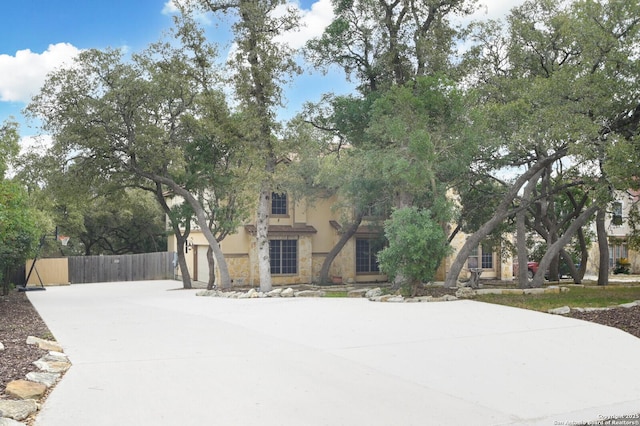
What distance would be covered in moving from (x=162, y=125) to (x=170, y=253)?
12492 mm

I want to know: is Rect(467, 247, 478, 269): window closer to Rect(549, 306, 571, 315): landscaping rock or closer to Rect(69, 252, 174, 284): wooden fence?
Rect(69, 252, 174, 284): wooden fence

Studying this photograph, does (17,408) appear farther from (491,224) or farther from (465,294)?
(491,224)

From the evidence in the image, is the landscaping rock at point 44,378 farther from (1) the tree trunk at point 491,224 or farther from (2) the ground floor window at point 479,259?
(2) the ground floor window at point 479,259

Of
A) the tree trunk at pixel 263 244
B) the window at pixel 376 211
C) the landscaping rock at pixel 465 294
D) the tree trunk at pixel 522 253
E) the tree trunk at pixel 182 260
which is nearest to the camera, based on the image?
the landscaping rock at pixel 465 294

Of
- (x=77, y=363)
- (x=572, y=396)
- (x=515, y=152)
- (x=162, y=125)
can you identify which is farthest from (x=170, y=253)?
(x=572, y=396)

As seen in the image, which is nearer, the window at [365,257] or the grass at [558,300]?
the grass at [558,300]

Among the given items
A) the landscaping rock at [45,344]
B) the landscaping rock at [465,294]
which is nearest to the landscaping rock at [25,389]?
the landscaping rock at [45,344]

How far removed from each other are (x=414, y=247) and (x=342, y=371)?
963cm

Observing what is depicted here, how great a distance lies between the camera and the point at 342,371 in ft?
24.9

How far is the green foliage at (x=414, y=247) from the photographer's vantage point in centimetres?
1686

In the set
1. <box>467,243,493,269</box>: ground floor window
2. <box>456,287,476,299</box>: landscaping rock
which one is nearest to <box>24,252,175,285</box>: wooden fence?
<box>467,243,493,269</box>: ground floor window

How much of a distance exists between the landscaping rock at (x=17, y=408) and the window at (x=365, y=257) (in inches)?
920

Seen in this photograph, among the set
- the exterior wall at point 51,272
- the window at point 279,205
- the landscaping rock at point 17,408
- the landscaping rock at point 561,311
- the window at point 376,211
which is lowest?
the landscaping rock at point 561,311

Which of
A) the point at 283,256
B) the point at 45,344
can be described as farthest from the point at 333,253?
the point at 45,344
